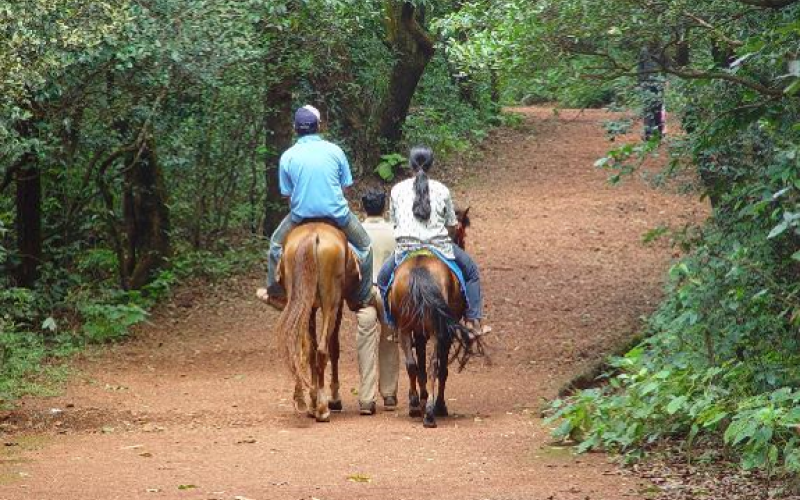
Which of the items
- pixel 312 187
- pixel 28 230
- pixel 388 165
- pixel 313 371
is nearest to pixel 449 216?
pixel 312 187

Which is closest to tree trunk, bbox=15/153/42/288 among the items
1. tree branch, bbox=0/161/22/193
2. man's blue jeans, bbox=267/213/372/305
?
tree branch, bbox=0/161/22/193

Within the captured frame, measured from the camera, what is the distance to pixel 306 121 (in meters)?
11.9

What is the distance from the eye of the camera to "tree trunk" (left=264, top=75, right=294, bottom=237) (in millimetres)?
20109

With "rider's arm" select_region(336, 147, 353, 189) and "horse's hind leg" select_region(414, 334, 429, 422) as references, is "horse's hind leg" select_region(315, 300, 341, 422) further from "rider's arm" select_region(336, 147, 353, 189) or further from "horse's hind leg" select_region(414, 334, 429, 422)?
"rider's arm" select_region(336, 147, 353, 189)

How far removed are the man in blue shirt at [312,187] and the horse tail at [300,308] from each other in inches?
12.3

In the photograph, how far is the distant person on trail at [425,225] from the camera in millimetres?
11508

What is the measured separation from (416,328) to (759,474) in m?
3.79

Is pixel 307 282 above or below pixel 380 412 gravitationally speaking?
above

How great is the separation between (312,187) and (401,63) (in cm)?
1263

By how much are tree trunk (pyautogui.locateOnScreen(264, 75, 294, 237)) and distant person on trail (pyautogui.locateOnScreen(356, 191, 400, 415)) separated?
7237 millimetres

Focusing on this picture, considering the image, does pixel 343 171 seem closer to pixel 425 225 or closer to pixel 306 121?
pixel 306 121

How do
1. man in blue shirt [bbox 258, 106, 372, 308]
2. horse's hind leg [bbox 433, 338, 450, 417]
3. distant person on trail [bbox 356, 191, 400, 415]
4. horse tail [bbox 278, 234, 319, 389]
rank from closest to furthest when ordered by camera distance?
horse tail [bbox 278, 234, 319, 389] → horse's hind leg [bbox 433, 338, 450, 417] → man in blue shirt [bbox 258, 106, 372, 308] → distant person on trail [bbox 356, 191, 400, 415]

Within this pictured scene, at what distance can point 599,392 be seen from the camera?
9.92 meters

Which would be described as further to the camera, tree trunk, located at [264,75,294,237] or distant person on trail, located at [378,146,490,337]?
tree trunk, located at [264,75,294,237]
